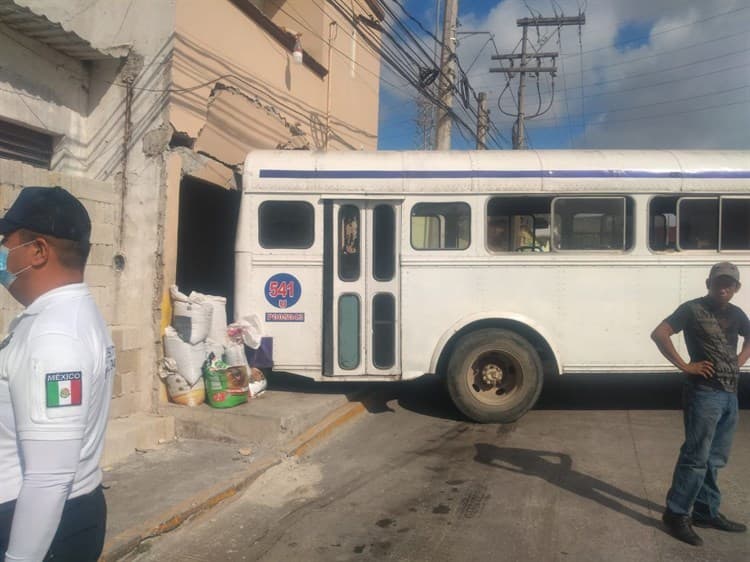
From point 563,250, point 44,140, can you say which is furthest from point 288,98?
point 563,250

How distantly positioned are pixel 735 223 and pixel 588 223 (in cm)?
158

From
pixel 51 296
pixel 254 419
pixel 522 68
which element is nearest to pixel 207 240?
pixel 254 419

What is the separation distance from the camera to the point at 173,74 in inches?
274

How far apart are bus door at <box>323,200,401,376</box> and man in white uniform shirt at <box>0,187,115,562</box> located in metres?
5.24

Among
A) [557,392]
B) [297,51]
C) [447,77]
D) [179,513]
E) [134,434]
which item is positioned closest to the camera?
[179,513]

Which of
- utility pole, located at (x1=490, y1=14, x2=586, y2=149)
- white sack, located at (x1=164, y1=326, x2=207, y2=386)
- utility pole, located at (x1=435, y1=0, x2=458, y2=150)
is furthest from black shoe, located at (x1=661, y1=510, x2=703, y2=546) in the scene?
utility pole, located at (x1=490, y1=14, x2=586, y2=149)

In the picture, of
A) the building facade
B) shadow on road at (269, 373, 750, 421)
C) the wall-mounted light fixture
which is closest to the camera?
the building facade

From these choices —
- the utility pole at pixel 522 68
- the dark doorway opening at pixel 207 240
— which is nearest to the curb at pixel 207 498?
the dark doorway opening at pixel 207 240

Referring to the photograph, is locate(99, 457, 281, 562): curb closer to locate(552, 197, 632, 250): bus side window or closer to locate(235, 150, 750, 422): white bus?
locate(235, 150, 750, 422): white bus

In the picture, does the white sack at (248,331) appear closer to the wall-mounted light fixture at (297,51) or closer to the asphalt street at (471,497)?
the asphalt street at (471,497)

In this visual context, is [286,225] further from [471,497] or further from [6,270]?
[6,270]

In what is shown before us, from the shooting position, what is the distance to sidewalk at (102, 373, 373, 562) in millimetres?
4609

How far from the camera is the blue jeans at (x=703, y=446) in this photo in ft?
14.3

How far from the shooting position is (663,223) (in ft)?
24.1
